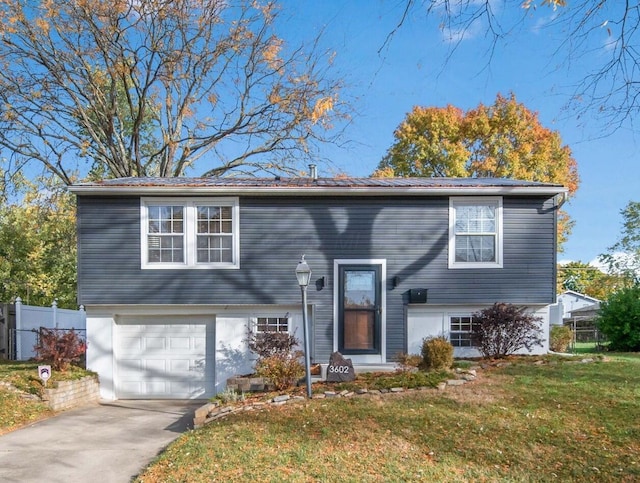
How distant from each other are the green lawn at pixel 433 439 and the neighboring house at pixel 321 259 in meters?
3.31

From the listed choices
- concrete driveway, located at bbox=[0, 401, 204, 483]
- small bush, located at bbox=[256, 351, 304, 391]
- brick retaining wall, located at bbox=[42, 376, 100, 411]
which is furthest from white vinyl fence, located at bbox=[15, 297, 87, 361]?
small bush, located at bbox=[256, 351, 304, 391]

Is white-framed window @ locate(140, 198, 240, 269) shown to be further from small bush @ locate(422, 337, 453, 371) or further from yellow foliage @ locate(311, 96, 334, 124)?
yellow foliage @ locate(311, 96, 334, 124)

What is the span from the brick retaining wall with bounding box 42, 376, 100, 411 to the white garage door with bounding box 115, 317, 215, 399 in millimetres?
705

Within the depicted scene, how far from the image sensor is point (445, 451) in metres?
5.78

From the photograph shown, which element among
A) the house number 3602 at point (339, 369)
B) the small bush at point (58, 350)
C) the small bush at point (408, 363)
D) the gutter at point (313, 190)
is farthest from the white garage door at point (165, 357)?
the small bush at point (408, 363)

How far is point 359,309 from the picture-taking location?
449 inches

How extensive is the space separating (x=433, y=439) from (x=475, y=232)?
6.30 metres

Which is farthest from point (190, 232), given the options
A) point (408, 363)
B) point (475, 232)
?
point (475, 232)

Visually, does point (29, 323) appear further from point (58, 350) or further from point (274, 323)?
point (274, 323)

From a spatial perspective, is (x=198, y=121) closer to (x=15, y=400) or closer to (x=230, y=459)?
(x=15, y=400)

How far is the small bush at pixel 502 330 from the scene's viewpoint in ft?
34.4

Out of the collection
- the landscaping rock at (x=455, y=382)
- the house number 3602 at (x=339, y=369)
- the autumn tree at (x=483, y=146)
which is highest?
the autumn tree at (x=483, y=146)

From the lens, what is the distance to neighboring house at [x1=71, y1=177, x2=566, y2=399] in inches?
441

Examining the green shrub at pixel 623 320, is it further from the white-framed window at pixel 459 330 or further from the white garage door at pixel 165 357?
the white garage door at pixel 165 357
